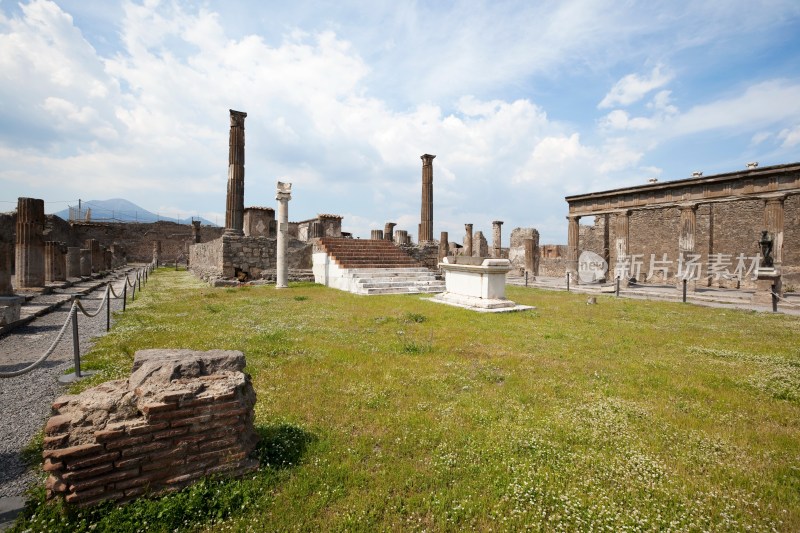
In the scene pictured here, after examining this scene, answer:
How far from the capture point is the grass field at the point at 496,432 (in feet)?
7.64

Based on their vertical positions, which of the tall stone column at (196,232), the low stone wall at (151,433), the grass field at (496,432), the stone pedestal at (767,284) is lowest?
the grass field at (496,432)

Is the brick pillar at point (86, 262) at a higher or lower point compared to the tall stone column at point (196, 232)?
lower

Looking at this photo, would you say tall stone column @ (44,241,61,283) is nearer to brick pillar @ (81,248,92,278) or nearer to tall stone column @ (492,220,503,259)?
brick pillar @ (81,248,92,278)

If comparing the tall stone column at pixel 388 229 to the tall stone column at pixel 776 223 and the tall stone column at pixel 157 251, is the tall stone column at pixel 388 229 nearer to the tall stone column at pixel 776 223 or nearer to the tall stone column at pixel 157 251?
the tall stone column at pixel 776 223

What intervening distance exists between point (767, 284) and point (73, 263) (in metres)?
28.4

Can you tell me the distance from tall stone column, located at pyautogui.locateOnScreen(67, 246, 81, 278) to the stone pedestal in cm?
2784

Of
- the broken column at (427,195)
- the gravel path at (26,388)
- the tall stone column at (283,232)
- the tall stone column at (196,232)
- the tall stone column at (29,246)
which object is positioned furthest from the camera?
the tall stone column at (196,232)

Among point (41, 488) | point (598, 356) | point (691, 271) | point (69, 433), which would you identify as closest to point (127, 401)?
point (69, 433)

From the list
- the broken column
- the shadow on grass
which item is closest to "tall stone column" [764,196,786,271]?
the broken column

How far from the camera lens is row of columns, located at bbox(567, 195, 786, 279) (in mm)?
13883

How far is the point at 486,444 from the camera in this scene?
123 inches

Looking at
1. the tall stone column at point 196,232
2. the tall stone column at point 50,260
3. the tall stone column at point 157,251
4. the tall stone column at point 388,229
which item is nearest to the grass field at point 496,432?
the tall stone column at point 50,260

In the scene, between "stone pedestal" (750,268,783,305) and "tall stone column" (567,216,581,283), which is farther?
"tall stone column" (567,216,581,283)

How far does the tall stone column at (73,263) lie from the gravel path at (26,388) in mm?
12094
